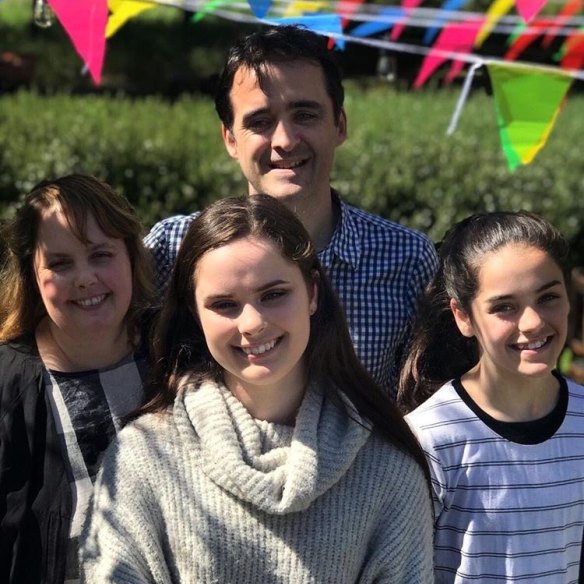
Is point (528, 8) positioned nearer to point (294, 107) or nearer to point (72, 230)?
point (294, 107)

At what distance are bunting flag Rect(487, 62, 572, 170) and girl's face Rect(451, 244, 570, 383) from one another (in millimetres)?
1149

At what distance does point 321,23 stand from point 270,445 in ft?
6.17

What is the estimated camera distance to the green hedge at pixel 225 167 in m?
6.91

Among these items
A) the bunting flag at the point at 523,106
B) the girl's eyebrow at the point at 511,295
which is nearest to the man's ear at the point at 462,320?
the girl's eyebrow at the point at 511,295

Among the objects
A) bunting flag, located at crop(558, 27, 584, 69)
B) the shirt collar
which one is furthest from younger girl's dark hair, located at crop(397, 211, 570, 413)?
bunting flag, located at crop(558, 27, 584, 69)

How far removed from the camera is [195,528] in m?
2.30

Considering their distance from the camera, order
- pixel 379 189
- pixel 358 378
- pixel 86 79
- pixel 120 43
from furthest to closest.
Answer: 1. pixel 120 43
2. pixel 86 79
3. pixel 379 189
4. pixel 358 378

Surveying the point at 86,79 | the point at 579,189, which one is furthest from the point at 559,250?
the point at 86,79

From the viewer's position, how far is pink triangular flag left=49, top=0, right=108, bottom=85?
2855 millimetres

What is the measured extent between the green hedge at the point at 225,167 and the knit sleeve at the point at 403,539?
4563 mm

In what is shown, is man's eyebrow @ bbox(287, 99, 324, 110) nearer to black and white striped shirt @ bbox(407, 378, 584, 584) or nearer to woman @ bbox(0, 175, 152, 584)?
woman @ bbox(0, 175, 152, 584)

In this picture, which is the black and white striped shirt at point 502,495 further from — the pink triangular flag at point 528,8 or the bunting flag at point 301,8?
the bunting flag at point 301,8

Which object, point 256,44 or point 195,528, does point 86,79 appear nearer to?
point 256,44

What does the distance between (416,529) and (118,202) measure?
113 cm
